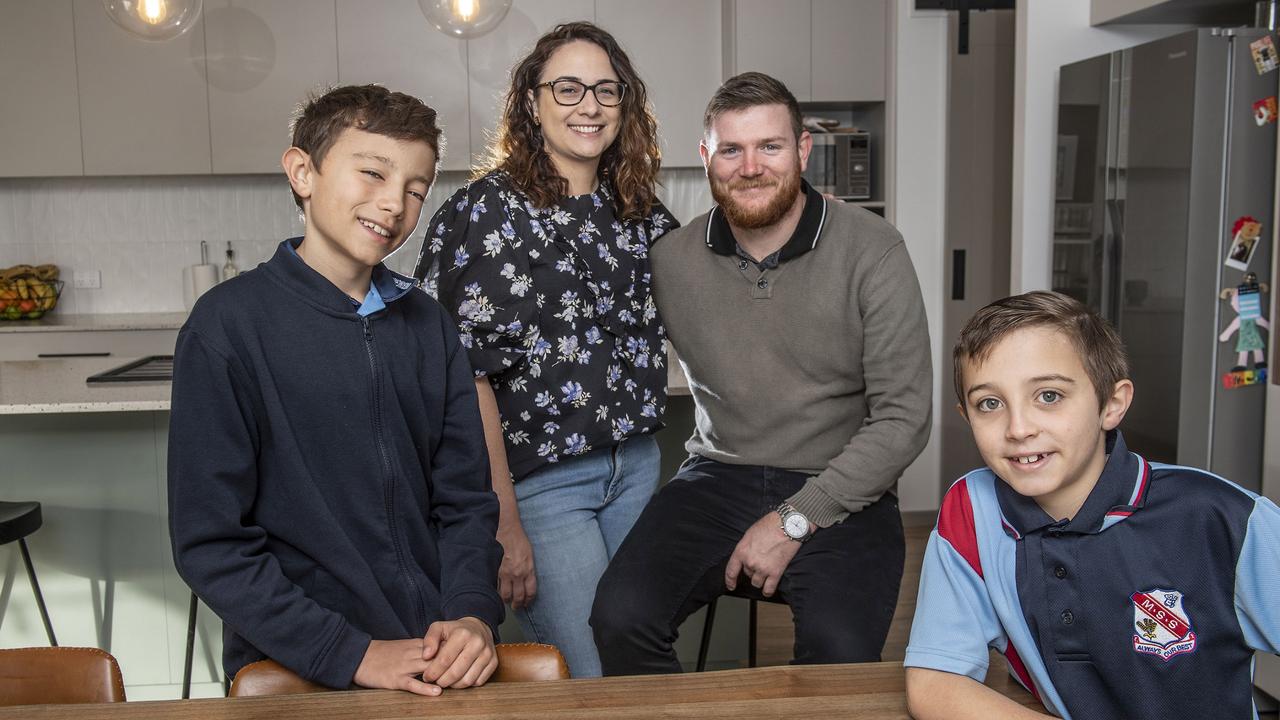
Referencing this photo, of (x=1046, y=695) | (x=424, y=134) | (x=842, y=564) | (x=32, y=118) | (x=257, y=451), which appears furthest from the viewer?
(x=32, y=118)

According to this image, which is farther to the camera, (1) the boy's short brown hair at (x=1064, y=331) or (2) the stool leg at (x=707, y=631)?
(2) the stool leg at (x=707, y=631)

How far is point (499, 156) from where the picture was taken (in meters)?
1.90

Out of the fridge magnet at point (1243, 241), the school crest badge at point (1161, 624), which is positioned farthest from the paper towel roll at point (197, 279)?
the school crest badge at point (1161, 624)

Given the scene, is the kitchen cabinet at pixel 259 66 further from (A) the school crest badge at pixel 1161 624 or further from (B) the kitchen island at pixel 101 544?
(A) the school crest badge at pixel 1161 624

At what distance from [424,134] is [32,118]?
373 cm

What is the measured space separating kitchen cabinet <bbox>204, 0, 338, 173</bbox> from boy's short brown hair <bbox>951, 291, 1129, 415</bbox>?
379cm

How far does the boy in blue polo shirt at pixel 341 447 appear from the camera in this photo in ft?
4.01

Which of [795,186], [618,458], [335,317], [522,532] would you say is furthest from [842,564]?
[335,317]

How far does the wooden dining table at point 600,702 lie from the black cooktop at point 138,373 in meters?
1.63

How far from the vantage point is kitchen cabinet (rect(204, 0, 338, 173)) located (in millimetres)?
4324

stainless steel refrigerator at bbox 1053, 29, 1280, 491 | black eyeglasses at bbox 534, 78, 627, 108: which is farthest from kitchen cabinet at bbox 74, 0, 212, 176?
stainless steel refrigerator at bbox 1053, 29, 1280, 491

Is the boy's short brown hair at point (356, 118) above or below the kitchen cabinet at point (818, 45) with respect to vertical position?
below

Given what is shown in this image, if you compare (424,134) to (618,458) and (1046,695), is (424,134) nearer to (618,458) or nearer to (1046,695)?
(618,458)

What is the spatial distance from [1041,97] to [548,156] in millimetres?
1974
